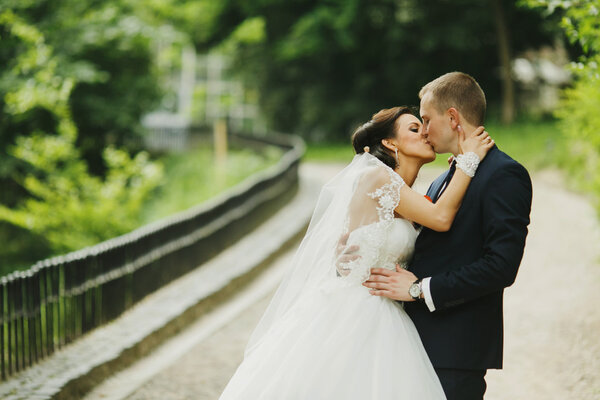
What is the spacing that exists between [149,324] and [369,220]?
13.9 feet

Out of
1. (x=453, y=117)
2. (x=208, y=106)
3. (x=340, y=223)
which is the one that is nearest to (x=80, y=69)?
(x=340, y=223)

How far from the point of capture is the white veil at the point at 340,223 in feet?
10.7

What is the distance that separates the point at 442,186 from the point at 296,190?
1252cm

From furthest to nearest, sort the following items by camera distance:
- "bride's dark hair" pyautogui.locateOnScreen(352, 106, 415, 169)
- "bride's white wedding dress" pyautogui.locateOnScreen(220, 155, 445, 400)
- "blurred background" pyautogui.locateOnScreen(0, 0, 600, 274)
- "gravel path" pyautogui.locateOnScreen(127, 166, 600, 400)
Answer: "blurred background" pyautogui.locateOnScreen(0, 0, 600, 274) → "gravel path" pyautogui.locateOnScreen(127, 166, 600, 400) → "bride's dark hair" pyautogui.locateOnScreen(352, 106, 415, 169) → "bride's white wedding dress" pyautogui.locateOnScreen(220, 155, 445, 400)

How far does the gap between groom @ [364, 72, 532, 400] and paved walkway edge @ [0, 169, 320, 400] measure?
302 centimetres

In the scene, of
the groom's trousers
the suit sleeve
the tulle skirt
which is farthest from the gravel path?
the suit sleeve

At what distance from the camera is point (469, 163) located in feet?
9.98

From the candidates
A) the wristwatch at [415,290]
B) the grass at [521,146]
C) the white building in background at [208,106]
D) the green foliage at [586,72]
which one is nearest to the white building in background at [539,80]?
the grass at [521,146]

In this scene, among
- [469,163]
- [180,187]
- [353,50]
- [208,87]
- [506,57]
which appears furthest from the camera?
[353,50]

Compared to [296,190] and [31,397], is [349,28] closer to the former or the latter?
[296,190]

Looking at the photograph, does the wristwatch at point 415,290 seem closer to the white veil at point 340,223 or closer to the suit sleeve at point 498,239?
the suit sleeve at point 498,239

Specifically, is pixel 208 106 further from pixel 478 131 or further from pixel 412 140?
pixel 478 131

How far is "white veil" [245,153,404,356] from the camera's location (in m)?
3.26

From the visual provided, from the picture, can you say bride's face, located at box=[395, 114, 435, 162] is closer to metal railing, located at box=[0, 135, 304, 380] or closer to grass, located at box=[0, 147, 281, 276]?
metal railing, located at box=[0, 135, 304, 380]
